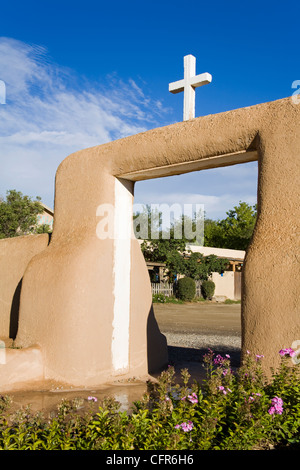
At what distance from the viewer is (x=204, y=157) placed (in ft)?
15.3

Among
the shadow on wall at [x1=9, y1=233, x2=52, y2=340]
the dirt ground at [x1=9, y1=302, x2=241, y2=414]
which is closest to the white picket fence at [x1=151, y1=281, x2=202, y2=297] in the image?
the dirt ground at [x1=9, y1=302, x2=241, y2=414]

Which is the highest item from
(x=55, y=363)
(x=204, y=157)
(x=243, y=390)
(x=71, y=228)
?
(x=204, y=157)

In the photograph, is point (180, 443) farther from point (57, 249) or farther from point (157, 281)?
point (157, 281)

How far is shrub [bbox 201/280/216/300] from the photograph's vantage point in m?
21.2

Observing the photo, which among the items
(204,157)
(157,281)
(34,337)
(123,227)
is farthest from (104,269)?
(157,281)

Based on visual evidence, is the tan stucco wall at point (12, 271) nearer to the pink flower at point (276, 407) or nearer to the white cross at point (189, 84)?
the white cross at point (189, 84)

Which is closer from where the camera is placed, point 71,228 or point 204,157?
point 204,157

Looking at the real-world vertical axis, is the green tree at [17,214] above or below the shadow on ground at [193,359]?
above

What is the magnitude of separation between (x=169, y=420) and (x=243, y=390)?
0.66 meters

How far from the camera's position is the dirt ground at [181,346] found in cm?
456

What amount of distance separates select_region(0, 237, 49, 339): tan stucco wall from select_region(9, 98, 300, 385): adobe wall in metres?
0.90

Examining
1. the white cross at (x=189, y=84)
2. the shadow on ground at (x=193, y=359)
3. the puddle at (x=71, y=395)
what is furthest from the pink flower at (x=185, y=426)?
the white cross at (x=189, y=84)

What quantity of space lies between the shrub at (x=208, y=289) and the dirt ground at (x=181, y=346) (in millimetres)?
774

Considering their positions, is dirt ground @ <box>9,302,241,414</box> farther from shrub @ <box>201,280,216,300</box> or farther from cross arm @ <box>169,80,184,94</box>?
cross arm @ <box>169,80,184,94</box>
